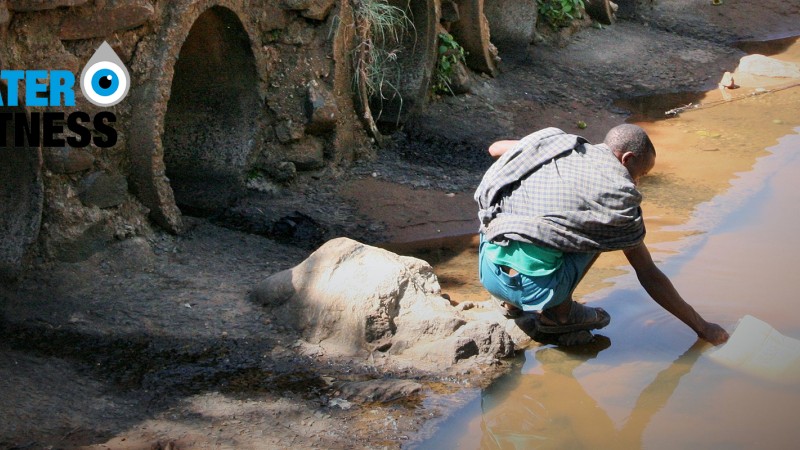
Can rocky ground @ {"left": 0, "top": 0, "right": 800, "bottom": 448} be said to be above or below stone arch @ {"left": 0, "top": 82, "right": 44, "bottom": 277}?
below

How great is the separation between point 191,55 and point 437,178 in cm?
193

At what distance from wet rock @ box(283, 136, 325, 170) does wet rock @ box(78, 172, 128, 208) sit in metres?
1.57

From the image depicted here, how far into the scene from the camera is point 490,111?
835 cm

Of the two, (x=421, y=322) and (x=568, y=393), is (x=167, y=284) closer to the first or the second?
(x=421, y=322)

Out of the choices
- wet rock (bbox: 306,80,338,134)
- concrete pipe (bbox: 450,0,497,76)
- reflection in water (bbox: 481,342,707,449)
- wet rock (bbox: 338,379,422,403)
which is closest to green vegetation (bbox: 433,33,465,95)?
concrete pipe (bbox: 450,0,497,76)

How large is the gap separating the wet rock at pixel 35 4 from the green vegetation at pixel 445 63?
Answer: 159 inches

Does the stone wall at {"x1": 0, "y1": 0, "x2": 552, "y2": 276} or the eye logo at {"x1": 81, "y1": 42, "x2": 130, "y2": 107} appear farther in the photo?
the eye logo at {"x1": 81, "y1": 42, "x2": 130, "y2": 107}

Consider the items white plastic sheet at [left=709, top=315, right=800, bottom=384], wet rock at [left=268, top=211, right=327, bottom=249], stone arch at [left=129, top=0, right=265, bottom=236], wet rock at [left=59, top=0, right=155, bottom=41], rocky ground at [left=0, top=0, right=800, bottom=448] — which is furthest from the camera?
stone arch at [left=129, top=0, right=265, bottom=236]

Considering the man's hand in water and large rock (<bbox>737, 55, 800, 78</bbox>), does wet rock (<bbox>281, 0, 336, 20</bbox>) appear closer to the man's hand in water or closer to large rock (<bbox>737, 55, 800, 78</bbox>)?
the man's hand in water

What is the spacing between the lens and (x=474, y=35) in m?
8.72

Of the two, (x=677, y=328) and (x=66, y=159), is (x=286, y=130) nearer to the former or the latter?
(x=66, y=159)

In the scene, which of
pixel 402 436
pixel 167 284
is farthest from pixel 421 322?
pixel 167 284

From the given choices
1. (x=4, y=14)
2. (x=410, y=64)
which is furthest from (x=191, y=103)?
(x=410, y=64)

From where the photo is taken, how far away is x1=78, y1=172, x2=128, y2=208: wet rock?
4949 mm
